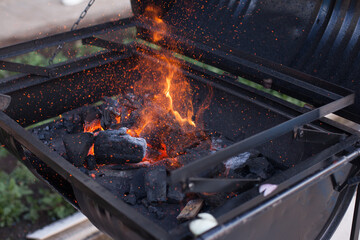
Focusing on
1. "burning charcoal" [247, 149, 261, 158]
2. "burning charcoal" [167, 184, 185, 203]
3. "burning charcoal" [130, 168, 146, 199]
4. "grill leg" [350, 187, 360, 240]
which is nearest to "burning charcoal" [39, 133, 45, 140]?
"burning charcoal" [130, 168, 146, 199]

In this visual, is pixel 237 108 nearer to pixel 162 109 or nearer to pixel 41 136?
pixel 162 109

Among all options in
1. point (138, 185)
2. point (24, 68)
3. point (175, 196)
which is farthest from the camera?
point (24, 68)

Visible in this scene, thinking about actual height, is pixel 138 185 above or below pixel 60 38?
below

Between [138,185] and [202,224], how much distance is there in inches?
31.2

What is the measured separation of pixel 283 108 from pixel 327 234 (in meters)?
0.70

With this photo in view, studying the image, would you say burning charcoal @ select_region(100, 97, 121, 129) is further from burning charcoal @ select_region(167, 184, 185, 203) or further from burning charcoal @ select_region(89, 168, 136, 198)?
burning charcoal @ select_region(167, 184, 185, 203)

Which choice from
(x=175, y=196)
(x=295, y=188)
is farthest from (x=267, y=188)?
(x=175, y=196)

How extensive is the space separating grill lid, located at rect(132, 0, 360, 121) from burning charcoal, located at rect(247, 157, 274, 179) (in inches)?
20.4

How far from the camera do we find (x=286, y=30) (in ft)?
7.74

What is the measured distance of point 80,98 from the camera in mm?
2791

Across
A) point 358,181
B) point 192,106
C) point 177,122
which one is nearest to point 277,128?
point 358,181

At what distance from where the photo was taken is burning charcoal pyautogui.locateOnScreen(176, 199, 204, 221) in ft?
5.88

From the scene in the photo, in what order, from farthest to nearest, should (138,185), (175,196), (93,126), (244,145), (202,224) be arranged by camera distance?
Answer: (93,126) → (138,185) → (175,196) → (244,145) → (202,224)

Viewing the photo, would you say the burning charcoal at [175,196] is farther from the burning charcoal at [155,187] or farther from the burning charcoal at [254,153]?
the burning charcoal at [254,153]
